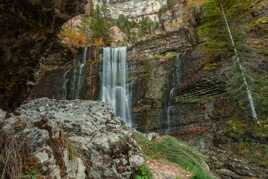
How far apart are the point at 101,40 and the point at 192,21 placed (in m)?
16.1

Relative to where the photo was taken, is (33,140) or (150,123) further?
(150,123)

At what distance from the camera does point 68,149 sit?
18.5ft

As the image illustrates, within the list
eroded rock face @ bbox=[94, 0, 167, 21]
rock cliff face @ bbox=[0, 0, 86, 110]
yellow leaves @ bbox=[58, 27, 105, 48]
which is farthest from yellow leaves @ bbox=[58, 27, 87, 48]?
eroded rock face @ bbox=[94, 0, 167, 21]

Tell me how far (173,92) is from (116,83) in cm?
524

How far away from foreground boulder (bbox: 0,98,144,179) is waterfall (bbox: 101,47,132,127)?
1684cm

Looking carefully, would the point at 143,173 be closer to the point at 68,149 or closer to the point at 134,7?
the point at 68,149

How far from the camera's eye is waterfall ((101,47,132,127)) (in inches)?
1004

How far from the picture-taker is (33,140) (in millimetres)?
5105

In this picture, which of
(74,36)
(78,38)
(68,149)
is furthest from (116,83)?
(68,149)

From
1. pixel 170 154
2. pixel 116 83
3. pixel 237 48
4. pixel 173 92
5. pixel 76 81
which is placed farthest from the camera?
pixel 76 81

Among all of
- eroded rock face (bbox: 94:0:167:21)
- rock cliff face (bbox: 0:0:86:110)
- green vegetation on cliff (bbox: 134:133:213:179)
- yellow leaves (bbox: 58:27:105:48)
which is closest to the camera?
rock cliff face (bbox: 0:0:86:110)

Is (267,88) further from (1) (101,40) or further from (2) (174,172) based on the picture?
(1) (101,40)

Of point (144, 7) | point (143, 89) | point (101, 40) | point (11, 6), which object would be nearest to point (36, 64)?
point (11, 6)

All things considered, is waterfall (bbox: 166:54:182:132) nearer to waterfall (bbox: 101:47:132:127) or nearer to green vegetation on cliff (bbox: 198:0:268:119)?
green vegetation on cliff (bbox: 198:0:268:119)
